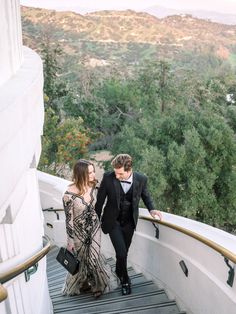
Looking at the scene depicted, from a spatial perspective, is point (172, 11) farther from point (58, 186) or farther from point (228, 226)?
point (58, 186)

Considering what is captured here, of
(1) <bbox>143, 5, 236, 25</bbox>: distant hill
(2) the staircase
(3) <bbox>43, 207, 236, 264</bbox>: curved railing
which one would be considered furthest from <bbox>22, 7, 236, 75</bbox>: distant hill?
(3) <bbox>43, 207, 236, 264</bbox>: curved railing

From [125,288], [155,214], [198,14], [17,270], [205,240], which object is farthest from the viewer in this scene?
[198,14]

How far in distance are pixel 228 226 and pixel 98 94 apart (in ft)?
38.3

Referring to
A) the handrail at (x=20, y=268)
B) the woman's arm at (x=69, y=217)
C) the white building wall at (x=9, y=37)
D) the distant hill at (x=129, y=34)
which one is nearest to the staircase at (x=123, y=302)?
the woman's arm at (x=69, y=217)

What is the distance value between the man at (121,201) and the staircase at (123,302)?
0.30 meters

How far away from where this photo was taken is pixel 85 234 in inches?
169

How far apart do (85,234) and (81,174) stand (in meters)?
0.73

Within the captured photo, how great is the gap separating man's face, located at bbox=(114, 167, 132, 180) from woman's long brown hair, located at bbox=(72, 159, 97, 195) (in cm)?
24

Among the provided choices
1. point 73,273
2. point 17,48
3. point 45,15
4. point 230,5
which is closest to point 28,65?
point 17,48

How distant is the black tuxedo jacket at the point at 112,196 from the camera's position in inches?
161

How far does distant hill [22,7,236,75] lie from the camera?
5925cm

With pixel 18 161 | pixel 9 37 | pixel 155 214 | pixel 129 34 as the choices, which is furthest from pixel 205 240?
pixel 129 34

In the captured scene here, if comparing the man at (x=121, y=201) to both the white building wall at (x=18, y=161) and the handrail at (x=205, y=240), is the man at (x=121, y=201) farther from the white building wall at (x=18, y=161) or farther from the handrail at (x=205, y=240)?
the white building wall at (x=18, y=161)

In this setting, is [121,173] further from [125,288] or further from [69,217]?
[125,288]
